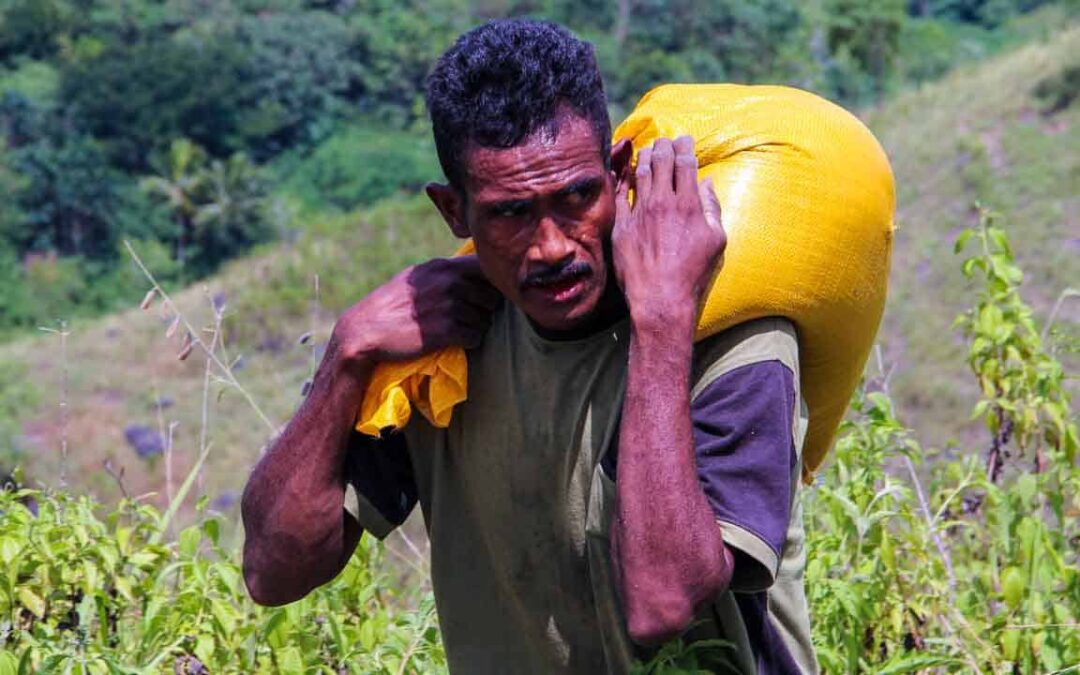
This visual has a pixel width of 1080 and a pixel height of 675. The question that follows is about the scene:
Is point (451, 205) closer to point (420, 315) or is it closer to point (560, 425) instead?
point (420, 315)

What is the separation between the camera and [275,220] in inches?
2288

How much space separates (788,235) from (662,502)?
401mm

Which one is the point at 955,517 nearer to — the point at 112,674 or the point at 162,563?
the point at 162,563

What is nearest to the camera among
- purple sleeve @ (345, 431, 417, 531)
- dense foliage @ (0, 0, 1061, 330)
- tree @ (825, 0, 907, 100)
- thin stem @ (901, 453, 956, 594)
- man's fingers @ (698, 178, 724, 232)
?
man's fingers @ (698, 178, 724, 232)

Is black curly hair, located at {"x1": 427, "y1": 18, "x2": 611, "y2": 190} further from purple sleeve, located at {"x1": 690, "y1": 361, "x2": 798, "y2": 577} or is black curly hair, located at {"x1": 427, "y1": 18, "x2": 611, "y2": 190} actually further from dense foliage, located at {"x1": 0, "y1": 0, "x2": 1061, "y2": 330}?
dense foliage, located at {"x1": 0, "y1": 0, "x2": 1061, "y2": 330}

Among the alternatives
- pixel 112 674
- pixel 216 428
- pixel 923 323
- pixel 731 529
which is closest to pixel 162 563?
pixel 112 674

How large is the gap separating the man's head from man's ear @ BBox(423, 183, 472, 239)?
3.3 inches

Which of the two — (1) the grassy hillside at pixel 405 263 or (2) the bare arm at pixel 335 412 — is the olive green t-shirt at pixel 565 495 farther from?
(1) the grassy hillside at pixel 405 263

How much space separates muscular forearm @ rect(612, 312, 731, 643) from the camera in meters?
1.89

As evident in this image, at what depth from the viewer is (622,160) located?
221cm

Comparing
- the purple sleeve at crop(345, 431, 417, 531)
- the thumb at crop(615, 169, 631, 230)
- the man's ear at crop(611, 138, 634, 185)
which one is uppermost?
the man's ear at crop(611, 138, 634, 185)

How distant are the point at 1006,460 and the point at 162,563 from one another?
1.99m

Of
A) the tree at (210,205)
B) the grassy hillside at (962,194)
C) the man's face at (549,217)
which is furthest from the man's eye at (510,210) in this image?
the tree at (210,205)

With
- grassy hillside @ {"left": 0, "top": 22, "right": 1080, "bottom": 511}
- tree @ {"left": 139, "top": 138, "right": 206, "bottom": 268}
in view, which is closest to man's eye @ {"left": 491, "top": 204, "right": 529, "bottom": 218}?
grassy hillside @ {"left": 0, "top": 22, "right": 1080, "bottom": 511}
